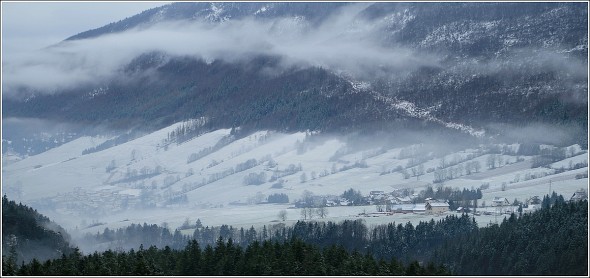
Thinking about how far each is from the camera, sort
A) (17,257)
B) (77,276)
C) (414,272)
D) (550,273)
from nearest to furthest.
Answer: (77,276) < (414,272) < (550,273) < (17,257)

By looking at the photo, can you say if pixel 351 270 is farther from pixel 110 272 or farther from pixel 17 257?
pixel 17 257

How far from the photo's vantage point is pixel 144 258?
15212 cm

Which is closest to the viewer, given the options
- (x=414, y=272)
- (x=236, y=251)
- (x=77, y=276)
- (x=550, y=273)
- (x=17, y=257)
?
(x=77, y=276)

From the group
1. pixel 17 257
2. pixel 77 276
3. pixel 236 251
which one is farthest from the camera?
pixel 17 257

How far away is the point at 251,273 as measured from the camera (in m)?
150

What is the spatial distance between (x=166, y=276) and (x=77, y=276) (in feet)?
35.6

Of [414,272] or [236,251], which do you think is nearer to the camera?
[414,272]

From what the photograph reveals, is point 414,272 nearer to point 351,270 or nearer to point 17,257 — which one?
point 351,270

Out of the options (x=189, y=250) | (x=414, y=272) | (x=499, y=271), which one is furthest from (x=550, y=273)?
(x=189, y=250)

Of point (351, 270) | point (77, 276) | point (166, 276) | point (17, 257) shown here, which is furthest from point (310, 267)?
point (17, 257)

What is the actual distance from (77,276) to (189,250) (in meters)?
23.7

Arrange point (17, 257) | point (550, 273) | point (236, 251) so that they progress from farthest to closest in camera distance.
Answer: point (17, 257) < point (550, 273) < point (236, 251)

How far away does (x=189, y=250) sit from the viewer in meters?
160

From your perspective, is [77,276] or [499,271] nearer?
[77,276]
